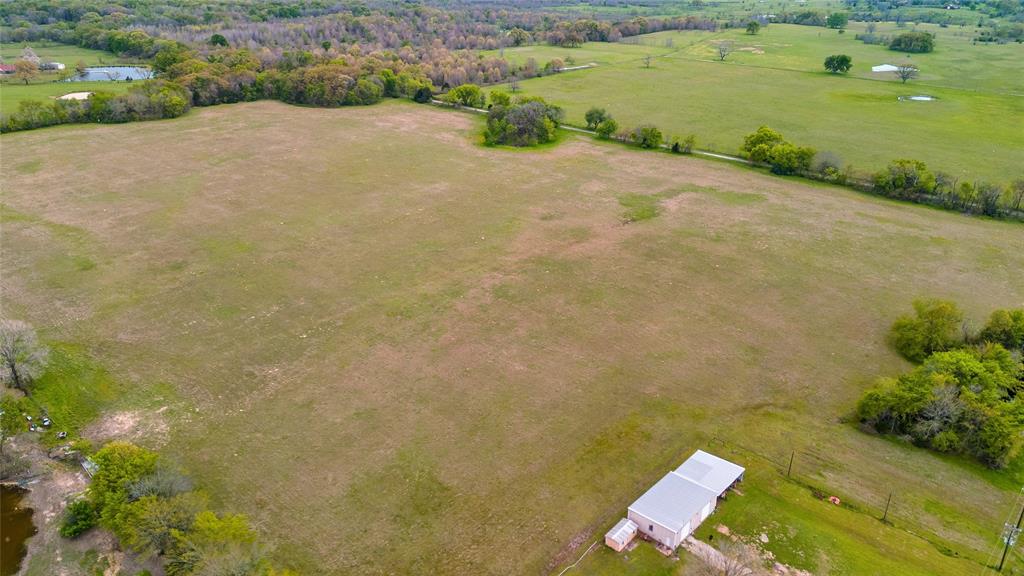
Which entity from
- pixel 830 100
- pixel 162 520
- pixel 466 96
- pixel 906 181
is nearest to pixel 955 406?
pixel 162 520

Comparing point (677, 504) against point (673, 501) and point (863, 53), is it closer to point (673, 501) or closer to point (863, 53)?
point (673, 501)

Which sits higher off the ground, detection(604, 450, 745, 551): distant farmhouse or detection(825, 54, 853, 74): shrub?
detection(825, 54, 853, 74): shrub

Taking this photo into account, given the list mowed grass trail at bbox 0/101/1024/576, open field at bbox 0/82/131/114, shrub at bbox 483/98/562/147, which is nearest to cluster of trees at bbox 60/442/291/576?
mowed grass trail at bbox 0/101/1024/576

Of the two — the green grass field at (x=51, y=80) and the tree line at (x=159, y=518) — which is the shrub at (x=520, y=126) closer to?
the tree line at (x=159, y=518)

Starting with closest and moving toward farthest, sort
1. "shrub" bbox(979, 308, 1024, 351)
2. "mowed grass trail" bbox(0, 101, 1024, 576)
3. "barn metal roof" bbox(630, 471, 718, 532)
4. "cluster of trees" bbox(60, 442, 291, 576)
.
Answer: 1. "cluster of trees" bbox(60, 442, 291, 576)
2. "barn metal roof" bbox(630, 471, 718, 532)
3. "mowed grass trail" bbox(0, 101, 1024, 576)
4. "shrub" bbox(979, 308, 1024, 351)

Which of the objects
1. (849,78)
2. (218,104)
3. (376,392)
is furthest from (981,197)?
(218,104)

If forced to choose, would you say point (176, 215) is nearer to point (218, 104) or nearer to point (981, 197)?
point (218, 104)

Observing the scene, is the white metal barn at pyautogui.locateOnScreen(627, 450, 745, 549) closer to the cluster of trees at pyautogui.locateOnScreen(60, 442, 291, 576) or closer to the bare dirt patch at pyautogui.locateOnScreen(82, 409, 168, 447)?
the cluster of trees at pyautogui.locateOnScreen(60, 442, 291, 576)

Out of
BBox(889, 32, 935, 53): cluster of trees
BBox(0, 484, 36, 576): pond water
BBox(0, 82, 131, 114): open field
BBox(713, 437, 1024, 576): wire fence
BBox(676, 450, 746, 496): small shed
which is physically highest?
BBox(889, 32, 935, 53): cluster of trees
